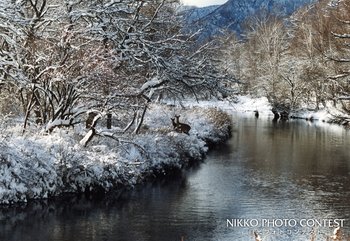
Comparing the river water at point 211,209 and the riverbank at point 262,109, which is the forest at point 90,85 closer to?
the river water at point 211,209

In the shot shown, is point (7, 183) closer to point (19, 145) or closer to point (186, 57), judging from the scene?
point (19, 145)

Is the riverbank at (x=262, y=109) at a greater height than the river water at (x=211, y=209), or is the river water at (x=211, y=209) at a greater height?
the riverbank at (x=262, y=109)

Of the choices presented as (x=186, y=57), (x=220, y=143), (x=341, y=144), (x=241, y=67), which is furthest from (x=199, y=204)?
(x=241, y=67)

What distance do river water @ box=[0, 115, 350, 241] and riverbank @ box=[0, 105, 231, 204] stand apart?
472 millimetres

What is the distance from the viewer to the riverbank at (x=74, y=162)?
1202cm

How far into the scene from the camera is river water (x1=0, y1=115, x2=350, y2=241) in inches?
400

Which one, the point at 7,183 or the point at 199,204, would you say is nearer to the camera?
the point at 7,183

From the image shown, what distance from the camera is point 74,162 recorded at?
1327 cm

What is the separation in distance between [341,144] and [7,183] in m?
18.7

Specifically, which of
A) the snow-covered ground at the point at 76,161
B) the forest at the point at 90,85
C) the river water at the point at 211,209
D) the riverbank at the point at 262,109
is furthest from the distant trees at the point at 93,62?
the riverbank at the point at 262,109

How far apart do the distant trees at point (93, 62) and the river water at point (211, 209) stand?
3.00 m

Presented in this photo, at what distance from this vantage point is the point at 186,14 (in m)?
21.8

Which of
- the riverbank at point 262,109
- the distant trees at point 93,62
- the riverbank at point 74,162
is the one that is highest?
the distant trees at point 93,62

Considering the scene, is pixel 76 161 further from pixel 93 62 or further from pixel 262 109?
pixel 262 109
